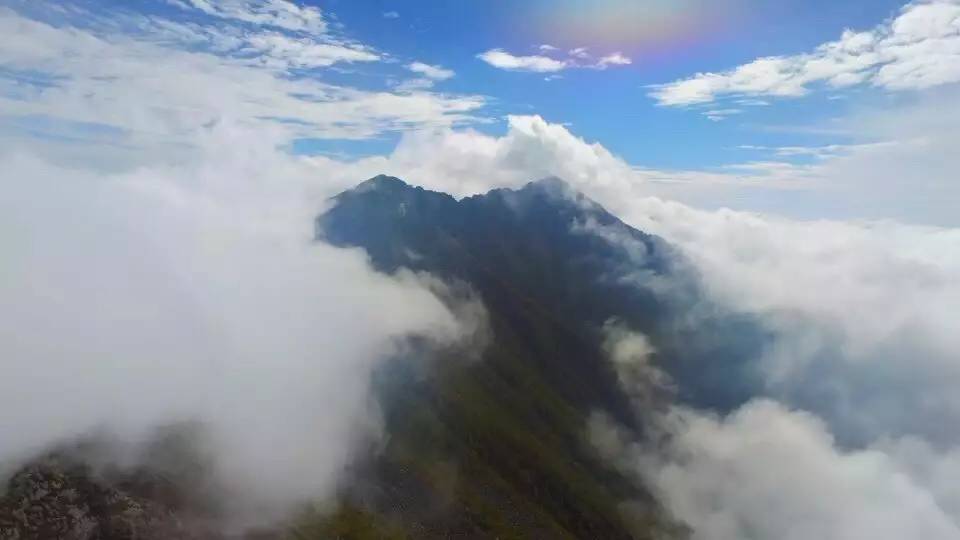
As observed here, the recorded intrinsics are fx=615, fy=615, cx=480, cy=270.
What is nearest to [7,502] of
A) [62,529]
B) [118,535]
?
[62,529]

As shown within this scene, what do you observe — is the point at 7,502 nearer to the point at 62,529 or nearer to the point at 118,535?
the point at 62,529
